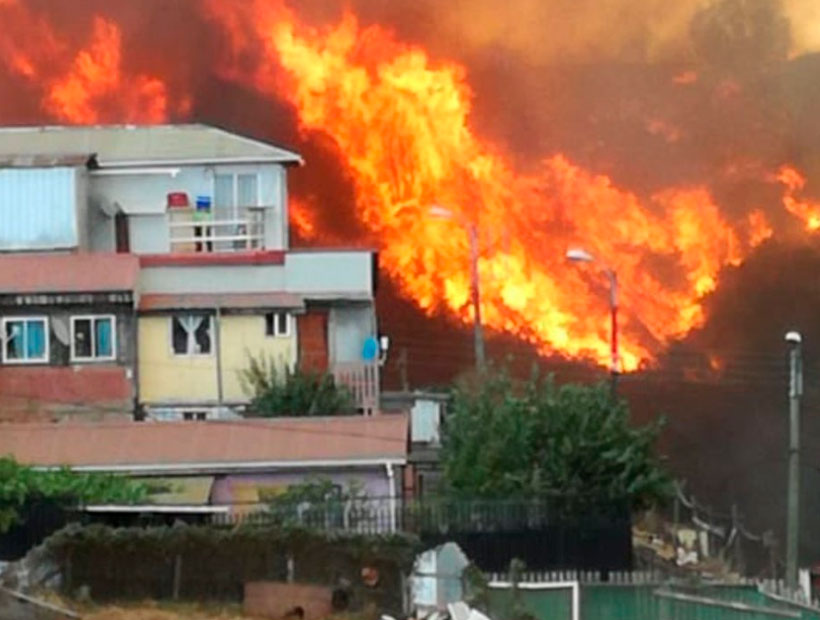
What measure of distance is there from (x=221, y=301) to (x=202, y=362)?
141cm

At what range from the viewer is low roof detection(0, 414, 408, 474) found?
119ft

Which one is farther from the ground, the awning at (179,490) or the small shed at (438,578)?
the awning at (179,490)

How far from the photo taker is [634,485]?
32844mm

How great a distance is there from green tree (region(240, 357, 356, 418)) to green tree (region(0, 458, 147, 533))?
653cm

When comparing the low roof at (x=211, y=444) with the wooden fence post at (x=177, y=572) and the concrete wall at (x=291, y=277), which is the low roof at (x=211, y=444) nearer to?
the concrete wall at (x=291, y=277)

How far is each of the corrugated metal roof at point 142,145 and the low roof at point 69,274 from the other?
5.95 m

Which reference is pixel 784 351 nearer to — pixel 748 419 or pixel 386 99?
pixel 748 419

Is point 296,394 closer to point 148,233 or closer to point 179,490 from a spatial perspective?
point 179,490

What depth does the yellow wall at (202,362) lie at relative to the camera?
A: 44000 mm

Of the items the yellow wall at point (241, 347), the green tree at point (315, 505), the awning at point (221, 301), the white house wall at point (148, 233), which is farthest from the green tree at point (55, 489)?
the white house wall at point (148, 233)

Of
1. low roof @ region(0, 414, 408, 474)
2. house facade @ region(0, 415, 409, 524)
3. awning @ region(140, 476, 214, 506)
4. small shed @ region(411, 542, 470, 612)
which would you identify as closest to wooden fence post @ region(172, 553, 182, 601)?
small shed @ region(411, 542, 470, 612)

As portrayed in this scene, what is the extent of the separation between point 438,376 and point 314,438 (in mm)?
21286

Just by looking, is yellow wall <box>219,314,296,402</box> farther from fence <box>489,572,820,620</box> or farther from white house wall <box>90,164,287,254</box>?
fence <box>489,572,820,620</box>

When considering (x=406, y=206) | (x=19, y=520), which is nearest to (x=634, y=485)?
(x=19, y=520)
